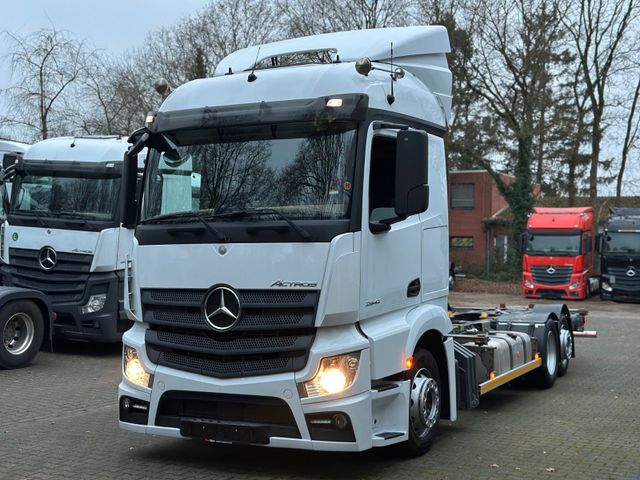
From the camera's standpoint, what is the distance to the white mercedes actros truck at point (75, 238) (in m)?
12.4

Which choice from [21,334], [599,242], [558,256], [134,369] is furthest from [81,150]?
[599,242]

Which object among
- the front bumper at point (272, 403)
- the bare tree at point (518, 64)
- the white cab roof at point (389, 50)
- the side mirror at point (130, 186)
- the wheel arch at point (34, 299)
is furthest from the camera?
the bare tree at point (518, 64)

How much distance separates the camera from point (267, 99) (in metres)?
6.11

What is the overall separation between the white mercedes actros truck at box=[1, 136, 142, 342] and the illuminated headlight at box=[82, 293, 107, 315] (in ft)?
0.05

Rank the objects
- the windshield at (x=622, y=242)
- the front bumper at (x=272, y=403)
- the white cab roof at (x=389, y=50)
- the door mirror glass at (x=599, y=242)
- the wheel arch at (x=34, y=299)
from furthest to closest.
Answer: the door mirror glass at (x=599, y=242), the windshield at (x=622, y=242), the wheel arch at (x=34, y=299), the white cab roof at (x=389, y=50), the front bumper at (x=272, y=403)

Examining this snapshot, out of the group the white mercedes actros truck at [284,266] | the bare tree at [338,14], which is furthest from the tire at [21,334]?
the bare tree at [338,14]

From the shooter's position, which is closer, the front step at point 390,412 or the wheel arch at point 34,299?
the front step at point 390,412

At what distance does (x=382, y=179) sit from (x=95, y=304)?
775 cm

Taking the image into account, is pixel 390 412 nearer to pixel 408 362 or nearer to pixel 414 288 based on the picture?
pixel 408 362

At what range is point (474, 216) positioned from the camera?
4800 centimetres

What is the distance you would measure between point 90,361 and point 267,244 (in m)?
7.95

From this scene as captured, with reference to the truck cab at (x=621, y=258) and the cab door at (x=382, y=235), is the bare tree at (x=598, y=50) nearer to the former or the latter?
the truck cab at (x=621, y=258)

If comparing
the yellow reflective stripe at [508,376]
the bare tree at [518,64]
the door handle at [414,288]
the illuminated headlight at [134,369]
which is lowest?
the yellow reflective stripe at [508,376]

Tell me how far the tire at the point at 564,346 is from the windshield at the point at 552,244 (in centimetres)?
1933
